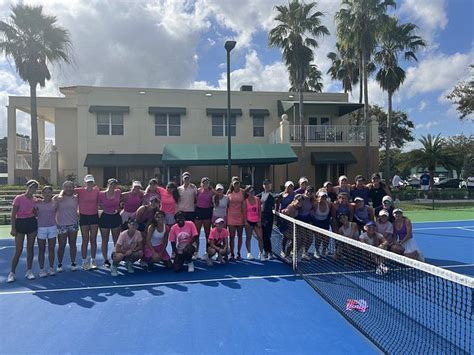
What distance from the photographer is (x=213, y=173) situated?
79.5ft

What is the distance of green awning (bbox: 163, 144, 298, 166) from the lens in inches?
802

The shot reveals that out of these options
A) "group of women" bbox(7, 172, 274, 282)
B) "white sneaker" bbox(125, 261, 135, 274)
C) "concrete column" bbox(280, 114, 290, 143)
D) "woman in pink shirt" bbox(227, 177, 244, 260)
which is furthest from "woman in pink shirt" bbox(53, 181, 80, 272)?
"concrete column" bbox(280, 114, 290, 143)

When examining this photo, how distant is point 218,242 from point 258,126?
18143 millimetres

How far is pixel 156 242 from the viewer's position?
25.4ft

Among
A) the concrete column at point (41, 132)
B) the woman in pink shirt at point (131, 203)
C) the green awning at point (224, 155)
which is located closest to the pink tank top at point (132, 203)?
the woman in pink shirt at point (131, 203)

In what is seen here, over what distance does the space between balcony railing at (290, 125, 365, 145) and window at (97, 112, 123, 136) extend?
36.6ft

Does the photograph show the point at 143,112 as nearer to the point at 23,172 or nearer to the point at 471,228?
the point at 23,172

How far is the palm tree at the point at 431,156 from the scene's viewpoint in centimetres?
2891

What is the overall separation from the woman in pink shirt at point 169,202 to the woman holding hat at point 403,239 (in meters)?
4.64

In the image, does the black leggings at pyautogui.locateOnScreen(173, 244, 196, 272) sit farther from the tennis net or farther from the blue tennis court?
the tennis net

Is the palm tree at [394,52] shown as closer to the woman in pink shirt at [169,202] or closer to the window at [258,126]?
the window at [258,126]

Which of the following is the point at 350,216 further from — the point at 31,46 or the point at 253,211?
the point at 31,46

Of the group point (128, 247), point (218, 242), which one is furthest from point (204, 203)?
point (128, 247)

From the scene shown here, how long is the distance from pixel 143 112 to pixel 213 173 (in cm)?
609
